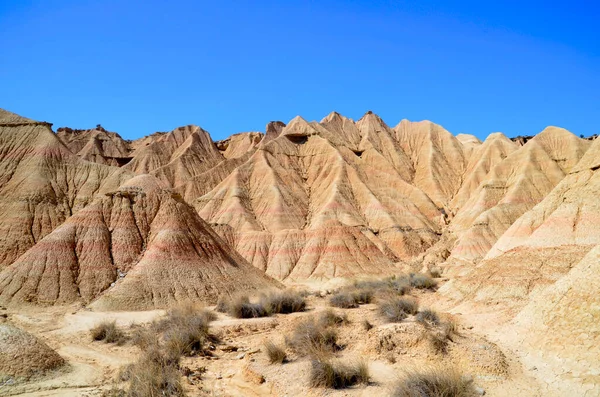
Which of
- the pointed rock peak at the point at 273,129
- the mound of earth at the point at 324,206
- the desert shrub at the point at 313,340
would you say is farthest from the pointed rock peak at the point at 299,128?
the desert shrub at the point at 313,340

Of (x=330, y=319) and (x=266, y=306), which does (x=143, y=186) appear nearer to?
(x=266, y=306)

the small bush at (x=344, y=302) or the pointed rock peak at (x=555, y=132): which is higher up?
the pointed rock peak at (x=555, y=132)

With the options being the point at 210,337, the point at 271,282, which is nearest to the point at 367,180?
the point at 271,282

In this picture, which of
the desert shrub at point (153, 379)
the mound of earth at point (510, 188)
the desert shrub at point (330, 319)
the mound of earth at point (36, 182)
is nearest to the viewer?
the desert shrub at point (153, 379)

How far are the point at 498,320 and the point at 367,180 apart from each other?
6349 centimetres

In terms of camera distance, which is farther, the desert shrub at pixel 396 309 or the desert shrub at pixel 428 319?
the desert shrub at pixel 396 309

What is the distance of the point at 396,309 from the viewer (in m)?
18.1

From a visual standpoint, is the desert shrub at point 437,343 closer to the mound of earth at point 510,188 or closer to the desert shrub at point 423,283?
the desert shrub at point 423,283

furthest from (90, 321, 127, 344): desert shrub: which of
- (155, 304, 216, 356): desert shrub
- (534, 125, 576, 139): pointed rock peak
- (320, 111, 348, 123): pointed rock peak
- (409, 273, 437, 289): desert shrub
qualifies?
(320, 111, 348, 123): pointed rock peak

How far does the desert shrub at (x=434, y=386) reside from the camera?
31.1 feet

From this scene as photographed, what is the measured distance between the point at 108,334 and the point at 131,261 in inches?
586

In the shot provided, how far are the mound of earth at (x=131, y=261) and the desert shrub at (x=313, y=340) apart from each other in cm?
1617

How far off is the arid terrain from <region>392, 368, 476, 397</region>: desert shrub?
7 cm

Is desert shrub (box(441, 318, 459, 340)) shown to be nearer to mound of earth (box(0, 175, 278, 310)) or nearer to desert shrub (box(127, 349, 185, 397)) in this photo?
desert shrub (box(127, 349, 185, 397))
